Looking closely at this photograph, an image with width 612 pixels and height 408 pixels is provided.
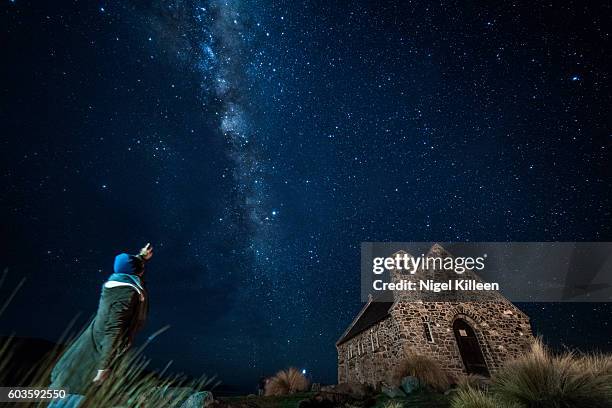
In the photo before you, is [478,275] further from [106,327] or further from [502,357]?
[106,327]

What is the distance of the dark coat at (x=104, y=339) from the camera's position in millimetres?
2875

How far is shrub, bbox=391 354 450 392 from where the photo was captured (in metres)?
10.8

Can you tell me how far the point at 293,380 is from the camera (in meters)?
13.7

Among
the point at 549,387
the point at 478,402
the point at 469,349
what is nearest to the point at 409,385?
the point at 478,402

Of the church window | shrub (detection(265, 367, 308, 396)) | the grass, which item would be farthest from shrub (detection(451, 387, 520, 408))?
the church window

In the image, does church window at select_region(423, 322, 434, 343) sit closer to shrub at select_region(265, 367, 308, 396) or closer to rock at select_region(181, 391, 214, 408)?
shrub at select_region(265, 367, 308, 396)

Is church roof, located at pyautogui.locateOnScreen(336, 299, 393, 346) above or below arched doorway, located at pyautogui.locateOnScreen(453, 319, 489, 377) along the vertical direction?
above

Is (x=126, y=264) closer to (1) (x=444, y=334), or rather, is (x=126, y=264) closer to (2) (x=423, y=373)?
(2) (x=423, y=373)

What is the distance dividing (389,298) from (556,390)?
16.3 m

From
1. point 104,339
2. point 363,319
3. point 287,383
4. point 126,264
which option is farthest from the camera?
point 363,319

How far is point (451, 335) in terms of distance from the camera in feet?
58.0

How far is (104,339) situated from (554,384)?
7.91 meters

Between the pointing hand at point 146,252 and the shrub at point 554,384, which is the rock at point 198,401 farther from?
the shrub at point 554,384

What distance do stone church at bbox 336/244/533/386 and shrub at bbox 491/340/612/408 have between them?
10010mm
